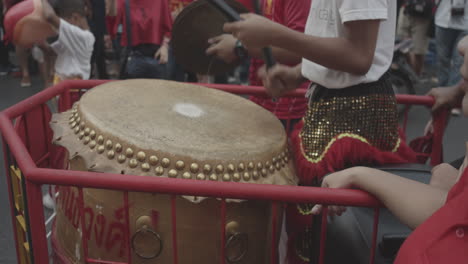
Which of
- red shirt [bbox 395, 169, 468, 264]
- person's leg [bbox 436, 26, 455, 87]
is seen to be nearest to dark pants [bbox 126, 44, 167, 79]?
person's leg [bbox 436, 26, 455, 87]

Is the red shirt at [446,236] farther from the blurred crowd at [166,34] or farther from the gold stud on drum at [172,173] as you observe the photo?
the blurred crowd at [166,34]

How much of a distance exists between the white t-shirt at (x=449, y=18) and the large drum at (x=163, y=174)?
3.79m

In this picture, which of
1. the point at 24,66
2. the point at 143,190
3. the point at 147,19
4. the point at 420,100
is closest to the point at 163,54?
the point at 147,19

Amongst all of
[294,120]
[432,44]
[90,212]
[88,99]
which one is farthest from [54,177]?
[432,44]

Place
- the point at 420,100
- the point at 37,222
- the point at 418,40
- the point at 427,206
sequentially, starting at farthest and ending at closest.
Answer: the point at 418,40, the point at 420,100, the point at 37,222, the point at 427,206

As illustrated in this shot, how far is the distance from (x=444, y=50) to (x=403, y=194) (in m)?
4.44

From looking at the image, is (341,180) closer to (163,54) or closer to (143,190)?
(143,190)

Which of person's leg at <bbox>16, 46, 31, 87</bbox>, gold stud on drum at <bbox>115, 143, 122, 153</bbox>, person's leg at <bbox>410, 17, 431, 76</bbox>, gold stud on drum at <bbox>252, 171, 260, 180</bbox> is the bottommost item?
person's leg at <bbox>16, 46, 31, 87</bbox>

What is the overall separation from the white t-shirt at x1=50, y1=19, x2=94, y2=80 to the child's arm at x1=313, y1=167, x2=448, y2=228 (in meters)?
2.91

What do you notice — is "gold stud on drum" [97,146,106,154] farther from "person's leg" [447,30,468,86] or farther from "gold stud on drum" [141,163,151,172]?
"person's leg" [447,30,468,86]

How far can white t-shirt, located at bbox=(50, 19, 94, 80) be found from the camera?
3.52 m

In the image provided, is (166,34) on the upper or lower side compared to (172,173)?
lower

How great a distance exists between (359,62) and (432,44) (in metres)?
8.01

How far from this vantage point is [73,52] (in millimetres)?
3596
